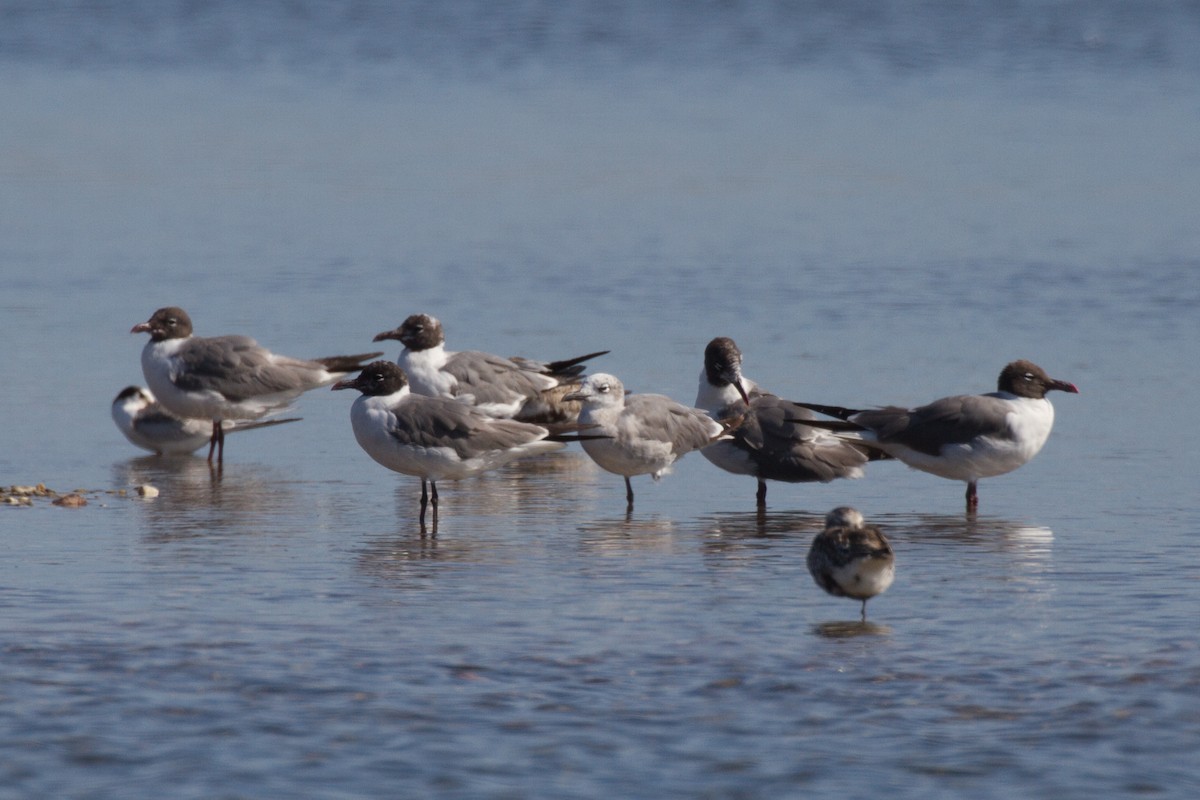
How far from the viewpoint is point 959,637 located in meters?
8.32

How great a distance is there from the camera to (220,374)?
14.4m

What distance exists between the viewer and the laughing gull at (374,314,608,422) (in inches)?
573

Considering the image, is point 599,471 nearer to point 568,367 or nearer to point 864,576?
point 568,367

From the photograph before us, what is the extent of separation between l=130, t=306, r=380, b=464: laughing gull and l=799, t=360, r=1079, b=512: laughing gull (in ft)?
14.2

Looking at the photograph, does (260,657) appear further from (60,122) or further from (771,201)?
(60,122)

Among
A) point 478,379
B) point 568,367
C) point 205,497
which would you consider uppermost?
point 568,367

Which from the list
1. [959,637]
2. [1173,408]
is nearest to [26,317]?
[1173,408]

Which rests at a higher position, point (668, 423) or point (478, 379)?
point (478, 379)

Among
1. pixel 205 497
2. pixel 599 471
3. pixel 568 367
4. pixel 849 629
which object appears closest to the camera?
pixel 849 629

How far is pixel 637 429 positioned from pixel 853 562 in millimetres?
3458

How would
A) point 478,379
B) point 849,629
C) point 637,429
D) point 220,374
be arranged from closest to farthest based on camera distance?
1. point 849,629
2. point 637,429
3. point 220,374
4. point 478,379

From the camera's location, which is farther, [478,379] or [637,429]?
[478,379]

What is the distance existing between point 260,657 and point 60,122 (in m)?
27.3

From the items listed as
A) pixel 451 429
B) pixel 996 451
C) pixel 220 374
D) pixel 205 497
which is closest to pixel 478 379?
pixel 220 374
